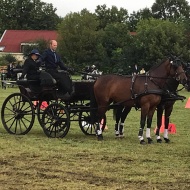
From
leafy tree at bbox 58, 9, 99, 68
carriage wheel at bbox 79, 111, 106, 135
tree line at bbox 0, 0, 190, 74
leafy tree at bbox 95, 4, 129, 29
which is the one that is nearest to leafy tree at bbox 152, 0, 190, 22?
tree line at bbox 0, 0, 190, 74

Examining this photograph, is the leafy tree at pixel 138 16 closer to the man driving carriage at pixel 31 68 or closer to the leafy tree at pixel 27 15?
the leafy tree at pixel 27 15

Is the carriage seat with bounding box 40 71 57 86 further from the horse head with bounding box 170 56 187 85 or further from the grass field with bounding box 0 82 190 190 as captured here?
the horse head with bounding box 170 56 187 85

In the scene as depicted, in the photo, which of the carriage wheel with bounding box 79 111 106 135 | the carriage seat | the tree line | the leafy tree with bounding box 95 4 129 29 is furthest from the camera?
the leafy tree with bounding box 95 4 129 29

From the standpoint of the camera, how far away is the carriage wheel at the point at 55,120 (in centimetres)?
1261

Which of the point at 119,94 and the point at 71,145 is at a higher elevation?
the point at 119,94

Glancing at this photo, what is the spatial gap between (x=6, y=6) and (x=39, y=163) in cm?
9067

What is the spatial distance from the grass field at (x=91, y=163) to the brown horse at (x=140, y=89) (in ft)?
2.47

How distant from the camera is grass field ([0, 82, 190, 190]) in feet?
24.9

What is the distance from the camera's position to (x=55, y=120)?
41.5 feet

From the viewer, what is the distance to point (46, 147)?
1095 centimetres

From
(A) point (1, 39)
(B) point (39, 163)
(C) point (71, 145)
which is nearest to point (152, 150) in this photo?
(C) point (71, 145)

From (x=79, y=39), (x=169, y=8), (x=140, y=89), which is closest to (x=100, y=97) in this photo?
(x=140, y=89)

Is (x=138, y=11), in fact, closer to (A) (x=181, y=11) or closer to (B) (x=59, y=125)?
(A) (x=181, y=11)

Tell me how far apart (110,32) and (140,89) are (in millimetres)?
54212
